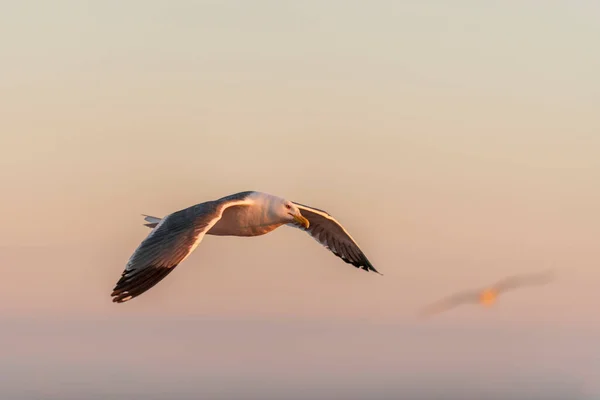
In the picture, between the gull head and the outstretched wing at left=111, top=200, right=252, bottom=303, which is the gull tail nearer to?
the outstretched wing at left=111, top=200, right=252, bottom=303

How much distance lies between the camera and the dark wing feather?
22359 mm

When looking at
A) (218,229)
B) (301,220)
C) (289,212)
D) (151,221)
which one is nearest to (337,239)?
(301,220)

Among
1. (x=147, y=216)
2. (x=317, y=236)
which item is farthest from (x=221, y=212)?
(x=317, y=236)

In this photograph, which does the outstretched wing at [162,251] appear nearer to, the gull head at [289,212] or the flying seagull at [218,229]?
the flying seagull at [218,229]

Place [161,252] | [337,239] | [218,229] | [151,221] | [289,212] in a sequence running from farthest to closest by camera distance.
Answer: [337,239]
[289,212]
[151,221]
[218,229]
[161,252]

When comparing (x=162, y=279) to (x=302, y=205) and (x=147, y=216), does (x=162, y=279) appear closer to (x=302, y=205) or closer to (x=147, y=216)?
(x=147, y=216)

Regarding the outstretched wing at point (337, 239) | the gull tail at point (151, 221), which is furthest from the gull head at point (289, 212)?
the gull tail at point (151, 221)

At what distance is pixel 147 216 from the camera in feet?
91.4

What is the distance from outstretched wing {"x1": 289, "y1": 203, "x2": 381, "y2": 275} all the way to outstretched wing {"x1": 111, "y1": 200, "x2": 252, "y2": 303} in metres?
6.72

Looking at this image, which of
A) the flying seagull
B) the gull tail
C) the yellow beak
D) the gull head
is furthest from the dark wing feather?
the yellow beak

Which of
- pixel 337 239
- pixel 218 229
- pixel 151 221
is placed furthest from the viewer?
pixel 337 239

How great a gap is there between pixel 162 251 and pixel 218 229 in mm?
4424

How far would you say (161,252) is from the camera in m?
23.1

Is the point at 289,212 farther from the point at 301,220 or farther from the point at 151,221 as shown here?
the point at 151,221
